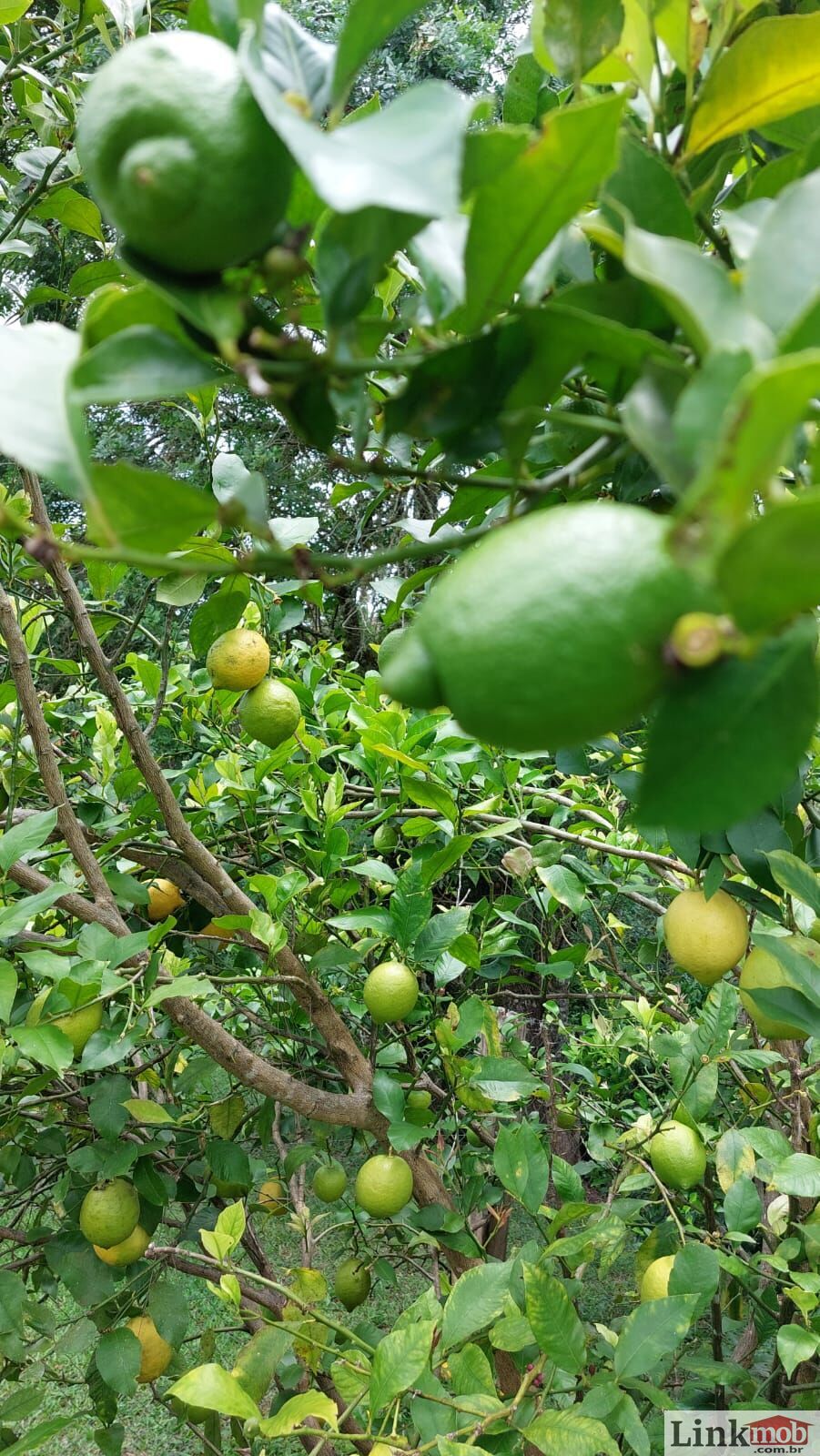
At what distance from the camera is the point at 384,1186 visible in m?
1.12

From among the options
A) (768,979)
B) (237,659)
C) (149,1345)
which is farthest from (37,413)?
(149,1345)

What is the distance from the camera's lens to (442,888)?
7.77 feet

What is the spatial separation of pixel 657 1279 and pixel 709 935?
1.61 ft

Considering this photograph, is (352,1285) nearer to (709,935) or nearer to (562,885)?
(562,885)

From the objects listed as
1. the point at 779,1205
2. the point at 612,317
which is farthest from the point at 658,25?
the point at 779,1205

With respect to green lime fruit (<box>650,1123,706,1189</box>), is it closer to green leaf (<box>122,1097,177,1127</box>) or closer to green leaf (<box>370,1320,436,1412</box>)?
green leaf (<box>370,1320,436,1412</box>)

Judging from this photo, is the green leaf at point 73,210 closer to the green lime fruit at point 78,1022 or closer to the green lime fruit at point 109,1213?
the green lime fruit at point 78,1022

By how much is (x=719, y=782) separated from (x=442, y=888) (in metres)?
2.14

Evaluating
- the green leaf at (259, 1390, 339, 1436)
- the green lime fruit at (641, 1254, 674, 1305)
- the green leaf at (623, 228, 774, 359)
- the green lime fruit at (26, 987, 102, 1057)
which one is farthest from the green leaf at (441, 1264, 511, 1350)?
the green leaf at (623, 228, 774, 359)

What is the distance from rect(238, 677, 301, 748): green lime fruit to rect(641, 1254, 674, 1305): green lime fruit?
2.58 feet

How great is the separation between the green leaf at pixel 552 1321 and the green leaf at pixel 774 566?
83 centimetres

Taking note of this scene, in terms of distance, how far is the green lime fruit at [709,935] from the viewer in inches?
38.2

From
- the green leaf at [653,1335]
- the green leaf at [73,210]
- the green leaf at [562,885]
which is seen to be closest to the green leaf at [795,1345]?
the green leaf at [653,1335]

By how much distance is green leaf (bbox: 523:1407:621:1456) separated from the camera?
2.68 feet
